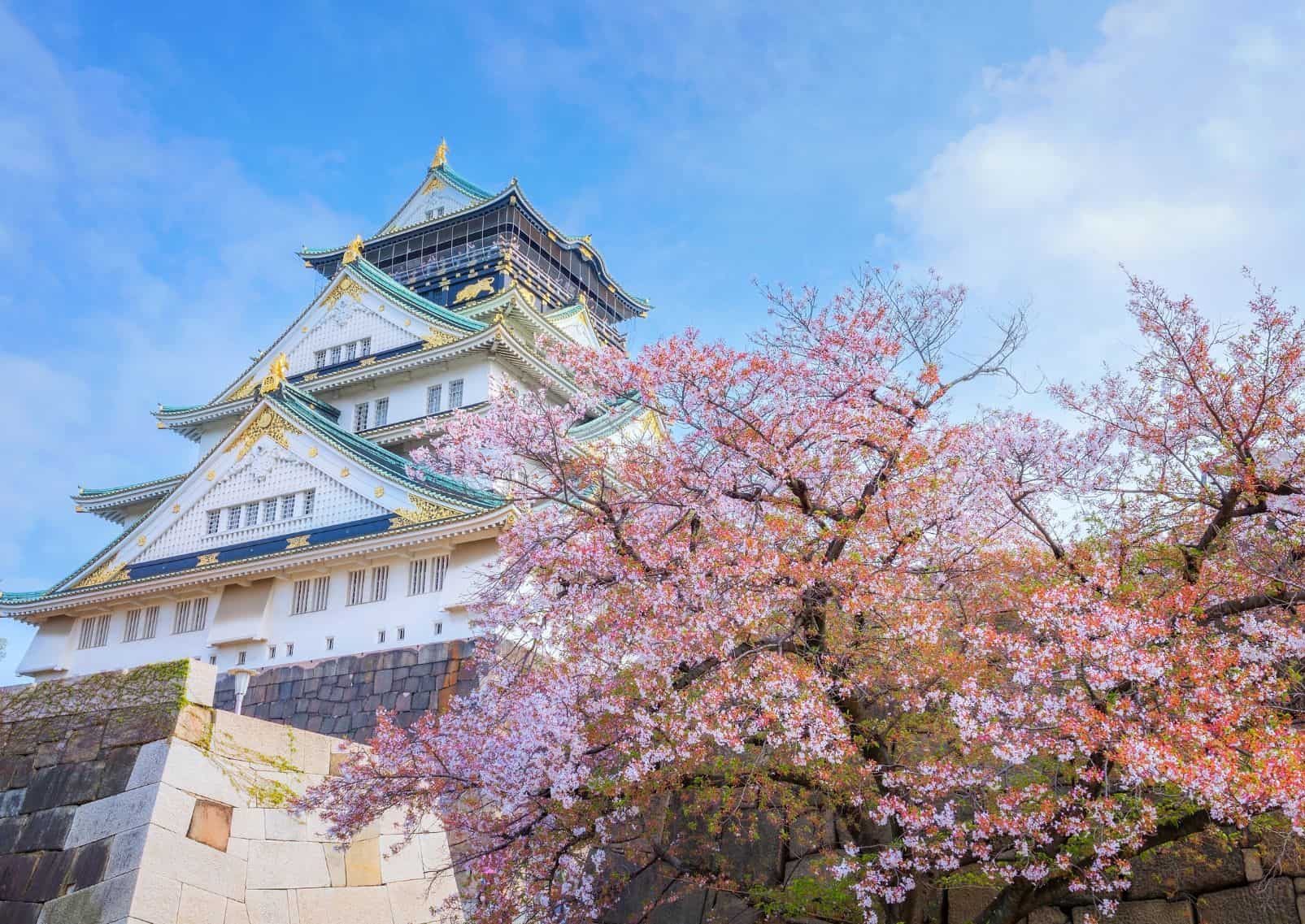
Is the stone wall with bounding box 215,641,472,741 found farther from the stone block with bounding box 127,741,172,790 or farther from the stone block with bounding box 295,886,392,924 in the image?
the stone block with bounding box 127,741,172,790

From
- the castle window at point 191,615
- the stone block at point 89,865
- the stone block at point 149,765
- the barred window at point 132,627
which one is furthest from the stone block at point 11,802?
the barred window at point 132,627

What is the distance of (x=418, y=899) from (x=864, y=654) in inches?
211

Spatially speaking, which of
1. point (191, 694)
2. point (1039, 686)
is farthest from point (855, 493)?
point (191, 694)

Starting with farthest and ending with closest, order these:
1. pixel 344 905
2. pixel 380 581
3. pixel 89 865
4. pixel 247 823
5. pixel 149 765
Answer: pixel 380 581 → pixel 344 905 → pixel 247 823 → pixel 149 765 → pixel 89 865

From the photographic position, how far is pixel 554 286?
35469mm

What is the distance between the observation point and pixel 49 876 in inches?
324

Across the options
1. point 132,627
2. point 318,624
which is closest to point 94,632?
point 132,627

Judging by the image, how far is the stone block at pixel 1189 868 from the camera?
23.5 ft

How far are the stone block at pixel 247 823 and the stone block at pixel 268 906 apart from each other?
48 centimetres

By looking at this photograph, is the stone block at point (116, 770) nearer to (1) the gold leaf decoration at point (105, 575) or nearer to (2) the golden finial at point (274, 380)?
(1) the gold leaf decoration at point (105, 575)

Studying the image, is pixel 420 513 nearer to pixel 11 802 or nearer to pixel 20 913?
pixel 11 802

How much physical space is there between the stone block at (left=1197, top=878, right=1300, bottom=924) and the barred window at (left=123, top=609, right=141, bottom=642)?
70.1 feet

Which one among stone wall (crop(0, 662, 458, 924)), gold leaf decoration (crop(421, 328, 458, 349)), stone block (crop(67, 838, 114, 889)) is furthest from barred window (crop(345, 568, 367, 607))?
stone block (crop(67, 838, 114, 889))

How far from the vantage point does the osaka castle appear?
1961cm
